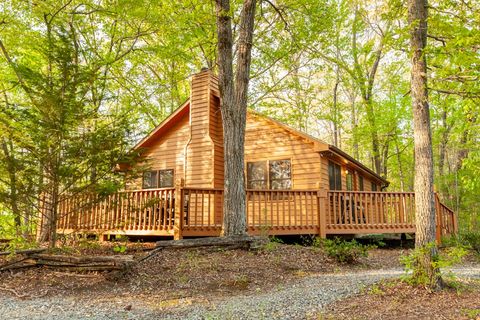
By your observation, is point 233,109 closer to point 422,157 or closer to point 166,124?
point 422,157

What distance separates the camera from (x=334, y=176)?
13555 mm

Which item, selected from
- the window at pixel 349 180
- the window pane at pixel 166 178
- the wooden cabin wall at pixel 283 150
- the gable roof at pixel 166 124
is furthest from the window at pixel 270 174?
the window at pixel 349 180

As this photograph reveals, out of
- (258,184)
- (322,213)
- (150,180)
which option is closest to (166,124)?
(150,180)

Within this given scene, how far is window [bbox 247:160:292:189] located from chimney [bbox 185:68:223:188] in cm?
132

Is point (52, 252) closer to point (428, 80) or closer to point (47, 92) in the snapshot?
point (47, 92)

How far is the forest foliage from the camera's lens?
6.57 metres

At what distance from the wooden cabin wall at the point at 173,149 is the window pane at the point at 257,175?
2.70 metres

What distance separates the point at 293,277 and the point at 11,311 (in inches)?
184

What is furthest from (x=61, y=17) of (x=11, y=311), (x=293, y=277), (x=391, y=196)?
(x=391, y=196)

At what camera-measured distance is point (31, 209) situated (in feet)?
24.4

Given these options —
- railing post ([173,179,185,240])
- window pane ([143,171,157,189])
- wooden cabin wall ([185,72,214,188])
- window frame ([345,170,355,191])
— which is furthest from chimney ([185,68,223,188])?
window frame ([345,170,355,191])

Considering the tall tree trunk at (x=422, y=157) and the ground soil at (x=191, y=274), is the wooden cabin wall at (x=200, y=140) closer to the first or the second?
the ground soil at (x=191, y=274)

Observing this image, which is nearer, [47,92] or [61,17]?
[47,92]

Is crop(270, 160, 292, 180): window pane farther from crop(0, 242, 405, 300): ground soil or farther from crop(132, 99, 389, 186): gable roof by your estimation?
crop(0, 242, 405, 300): ground soil
